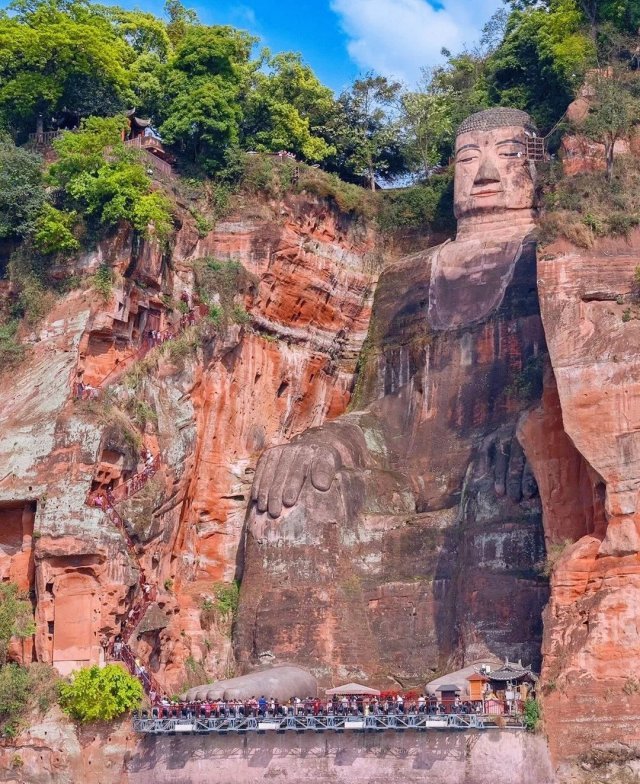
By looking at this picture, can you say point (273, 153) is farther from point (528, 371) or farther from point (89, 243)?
point (528, 371)

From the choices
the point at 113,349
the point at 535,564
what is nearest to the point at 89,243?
the point at 113,349

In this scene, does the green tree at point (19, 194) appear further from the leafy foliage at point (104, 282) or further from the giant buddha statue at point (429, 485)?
the giant buddha statue at point (429, 485)

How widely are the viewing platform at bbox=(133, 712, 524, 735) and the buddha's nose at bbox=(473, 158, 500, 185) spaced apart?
17.4m

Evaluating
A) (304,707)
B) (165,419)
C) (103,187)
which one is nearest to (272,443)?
(165,419)

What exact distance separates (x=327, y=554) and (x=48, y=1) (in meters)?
19.2

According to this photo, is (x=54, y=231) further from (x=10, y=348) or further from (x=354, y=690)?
(x=354, y=690)

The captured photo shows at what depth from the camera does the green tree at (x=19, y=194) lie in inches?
1750

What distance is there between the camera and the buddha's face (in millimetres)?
46938

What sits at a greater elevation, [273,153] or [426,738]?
[273,153]

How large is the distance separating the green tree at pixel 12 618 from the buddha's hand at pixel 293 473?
636cm

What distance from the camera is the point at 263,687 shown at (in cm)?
3772

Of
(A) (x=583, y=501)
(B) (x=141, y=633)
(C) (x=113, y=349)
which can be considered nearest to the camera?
(A) (x=583, y=501)

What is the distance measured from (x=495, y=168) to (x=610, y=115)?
4768 mm

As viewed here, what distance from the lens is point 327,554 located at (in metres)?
41.2
